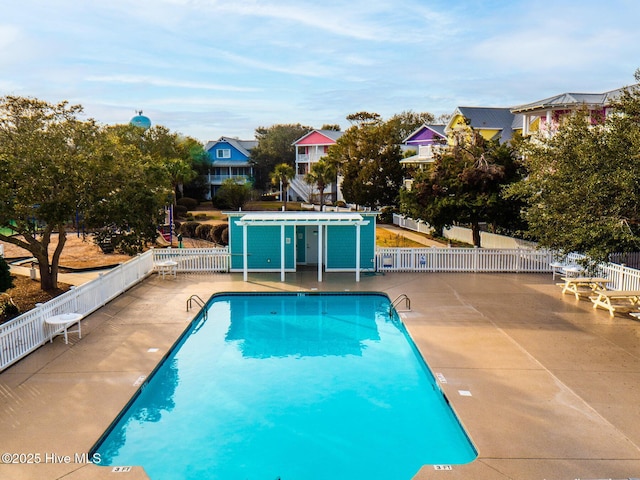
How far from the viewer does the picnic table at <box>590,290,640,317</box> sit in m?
14.6

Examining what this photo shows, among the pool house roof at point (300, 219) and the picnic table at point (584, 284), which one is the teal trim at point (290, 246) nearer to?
the pool house roof at point (300, 219)

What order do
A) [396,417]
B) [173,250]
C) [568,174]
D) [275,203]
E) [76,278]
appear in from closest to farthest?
[396,417]
[568,174]
[76,278]
[173,250]
[275,203]

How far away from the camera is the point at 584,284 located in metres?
17.6

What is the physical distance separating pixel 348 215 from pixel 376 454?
13277mm

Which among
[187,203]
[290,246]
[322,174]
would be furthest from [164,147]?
[290,246]

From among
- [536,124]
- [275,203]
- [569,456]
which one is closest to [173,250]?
[569,456]

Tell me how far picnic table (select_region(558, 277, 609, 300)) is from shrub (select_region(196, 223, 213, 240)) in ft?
64.9

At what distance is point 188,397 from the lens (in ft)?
33.0

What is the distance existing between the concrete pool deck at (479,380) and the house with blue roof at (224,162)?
132 feet

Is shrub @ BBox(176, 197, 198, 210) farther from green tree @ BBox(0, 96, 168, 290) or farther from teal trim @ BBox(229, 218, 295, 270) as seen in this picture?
green tree @ BBox(0, 96, 168, 290)

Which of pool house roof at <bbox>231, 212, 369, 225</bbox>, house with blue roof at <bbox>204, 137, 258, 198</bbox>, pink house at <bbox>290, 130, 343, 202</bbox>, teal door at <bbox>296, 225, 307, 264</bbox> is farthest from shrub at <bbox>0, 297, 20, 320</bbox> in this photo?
house with blue roof at <bbox>204, 137, 258, 198</bbox>

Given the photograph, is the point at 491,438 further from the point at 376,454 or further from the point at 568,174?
the point at 568,174

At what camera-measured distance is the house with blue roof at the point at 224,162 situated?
185 feet

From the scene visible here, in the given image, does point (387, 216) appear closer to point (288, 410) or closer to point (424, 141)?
point (424, 141)
